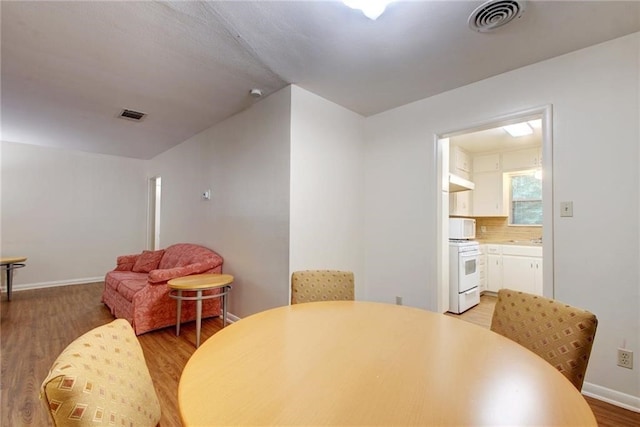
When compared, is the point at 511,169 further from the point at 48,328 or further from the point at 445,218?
the point at 48,328

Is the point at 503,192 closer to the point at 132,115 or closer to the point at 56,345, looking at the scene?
the point at 132,115

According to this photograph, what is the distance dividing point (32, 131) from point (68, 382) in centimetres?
514

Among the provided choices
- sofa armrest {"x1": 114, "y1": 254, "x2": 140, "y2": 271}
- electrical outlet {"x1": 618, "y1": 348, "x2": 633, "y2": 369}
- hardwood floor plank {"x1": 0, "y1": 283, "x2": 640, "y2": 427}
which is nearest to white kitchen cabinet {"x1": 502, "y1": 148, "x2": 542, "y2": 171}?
hardwood floor plank {"x1": 0, "y1": 283, "x2": 640, "y2": 427}

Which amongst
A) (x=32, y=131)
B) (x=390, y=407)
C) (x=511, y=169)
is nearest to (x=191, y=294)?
(x=390, y=407)

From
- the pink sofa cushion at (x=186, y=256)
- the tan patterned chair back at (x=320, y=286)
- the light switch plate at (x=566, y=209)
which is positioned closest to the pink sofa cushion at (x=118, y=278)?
the pink sofa cushion at (x=186, y=256)

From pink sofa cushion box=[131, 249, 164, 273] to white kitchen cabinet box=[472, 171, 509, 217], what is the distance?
17.2ft

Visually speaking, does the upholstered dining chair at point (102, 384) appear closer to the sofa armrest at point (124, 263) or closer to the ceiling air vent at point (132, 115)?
the ceiling air vent at point (132, 115)

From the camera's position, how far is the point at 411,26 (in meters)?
1.79

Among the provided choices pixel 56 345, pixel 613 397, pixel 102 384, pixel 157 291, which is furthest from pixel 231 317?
pixel 613 397

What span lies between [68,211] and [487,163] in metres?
7.54

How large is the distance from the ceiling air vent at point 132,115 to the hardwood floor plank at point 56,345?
246cm

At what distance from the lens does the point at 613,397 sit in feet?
6.09

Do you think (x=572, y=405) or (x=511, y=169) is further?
(x=511, y=169)

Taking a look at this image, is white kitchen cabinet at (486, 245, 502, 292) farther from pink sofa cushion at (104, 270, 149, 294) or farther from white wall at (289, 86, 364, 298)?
pink sofa cushion at (104, 270, 149, 294)
